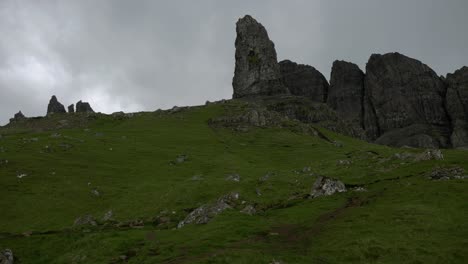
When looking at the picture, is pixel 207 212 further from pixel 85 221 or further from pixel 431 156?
pixel 431 156

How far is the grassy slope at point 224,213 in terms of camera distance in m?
38.1

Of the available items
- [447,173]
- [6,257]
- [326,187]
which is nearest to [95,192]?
[6,257]

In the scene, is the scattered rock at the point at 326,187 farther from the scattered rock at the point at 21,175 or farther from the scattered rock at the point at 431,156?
the scattered rock at the point at 21,175

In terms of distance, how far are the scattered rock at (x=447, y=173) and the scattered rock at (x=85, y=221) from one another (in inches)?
1841

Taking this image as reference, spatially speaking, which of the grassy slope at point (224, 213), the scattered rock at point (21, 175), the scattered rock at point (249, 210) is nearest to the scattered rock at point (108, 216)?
the grassy slope at point (224, 213)

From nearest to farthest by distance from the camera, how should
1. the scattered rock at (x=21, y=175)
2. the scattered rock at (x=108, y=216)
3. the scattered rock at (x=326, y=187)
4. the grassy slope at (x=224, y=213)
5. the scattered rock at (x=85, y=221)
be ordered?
the grassy slope at (x=224, y=213) → the scattered rock at (x=326, y=187) → the scattered rock at (x=85, y=221) → the scattered rock at (x=108, y=216) → the scattered rock at (x=21, y=175)

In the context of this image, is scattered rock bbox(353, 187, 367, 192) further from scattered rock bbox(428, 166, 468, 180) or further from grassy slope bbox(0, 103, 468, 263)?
scattered rock bbox(428, 166, 468, 180)

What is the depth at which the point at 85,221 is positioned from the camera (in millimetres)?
64625

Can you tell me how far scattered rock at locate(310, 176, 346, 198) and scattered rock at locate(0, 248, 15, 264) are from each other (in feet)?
122

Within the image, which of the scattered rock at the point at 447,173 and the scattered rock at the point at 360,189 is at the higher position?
the scattered rock at the point at 447,173

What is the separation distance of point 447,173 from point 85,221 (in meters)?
50.6

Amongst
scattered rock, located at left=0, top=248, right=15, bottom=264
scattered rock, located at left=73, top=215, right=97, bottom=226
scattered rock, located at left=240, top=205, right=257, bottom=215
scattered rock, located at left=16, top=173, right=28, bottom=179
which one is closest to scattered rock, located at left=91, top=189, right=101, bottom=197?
scattered rock, located at left=73, top=215, right=97, bottom=226

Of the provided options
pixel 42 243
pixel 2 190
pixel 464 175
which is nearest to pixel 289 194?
pixel 464 175

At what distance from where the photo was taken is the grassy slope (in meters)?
38.1
